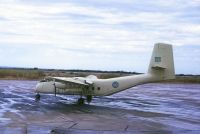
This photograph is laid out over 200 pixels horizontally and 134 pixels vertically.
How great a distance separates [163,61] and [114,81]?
13.1ft

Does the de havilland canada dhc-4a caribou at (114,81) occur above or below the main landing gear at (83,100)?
above

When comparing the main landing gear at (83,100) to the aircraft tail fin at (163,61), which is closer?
A: the aircraft tail fin at (163,61)

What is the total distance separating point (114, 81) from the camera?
3158cm

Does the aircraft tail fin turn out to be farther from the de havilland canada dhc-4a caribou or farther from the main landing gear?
the main landing gear

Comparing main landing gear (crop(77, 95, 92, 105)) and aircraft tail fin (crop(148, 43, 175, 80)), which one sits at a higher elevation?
aircraft tail fin (crop(148, 43, 175, 80))

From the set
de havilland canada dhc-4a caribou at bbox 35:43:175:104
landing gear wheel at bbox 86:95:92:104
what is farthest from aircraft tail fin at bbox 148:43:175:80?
landing gear wheel at bbox 86:95:92:104

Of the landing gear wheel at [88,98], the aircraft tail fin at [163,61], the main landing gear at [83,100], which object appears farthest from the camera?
the landing gear wheel at [88,98]

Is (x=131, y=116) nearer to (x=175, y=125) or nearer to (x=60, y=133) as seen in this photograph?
(x=175, y=125)

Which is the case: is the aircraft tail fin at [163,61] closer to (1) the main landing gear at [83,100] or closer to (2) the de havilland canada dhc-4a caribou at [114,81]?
(2) the de havilland canada dhc-4a caribou at [114,81]

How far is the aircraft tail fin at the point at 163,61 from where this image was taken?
30.8 meters

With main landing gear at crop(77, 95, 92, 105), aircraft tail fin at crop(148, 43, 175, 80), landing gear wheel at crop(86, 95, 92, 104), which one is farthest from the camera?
landing gear wheel at crop(86, 95, 92, 104)

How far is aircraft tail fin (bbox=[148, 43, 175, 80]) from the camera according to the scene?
30781 mm

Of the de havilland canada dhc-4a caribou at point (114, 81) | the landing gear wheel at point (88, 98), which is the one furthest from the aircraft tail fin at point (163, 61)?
the landing gear wheel at point (88, 98)

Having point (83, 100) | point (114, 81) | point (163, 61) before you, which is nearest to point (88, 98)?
point (83, 100)
